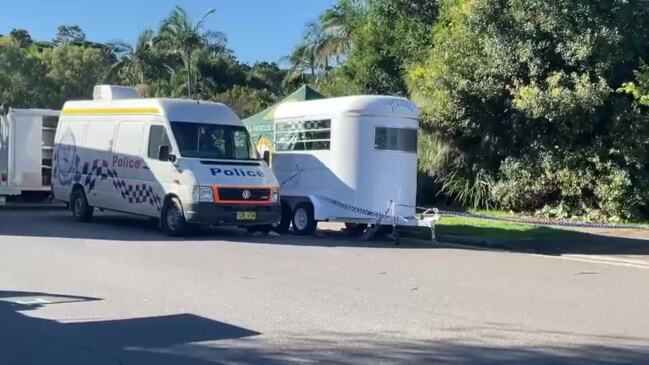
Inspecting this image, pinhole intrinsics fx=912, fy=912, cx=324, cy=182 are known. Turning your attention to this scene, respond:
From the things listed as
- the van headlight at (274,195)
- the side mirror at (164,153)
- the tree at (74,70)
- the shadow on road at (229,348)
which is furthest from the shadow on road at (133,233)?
the tree at (74,70)

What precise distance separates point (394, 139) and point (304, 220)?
104 inches

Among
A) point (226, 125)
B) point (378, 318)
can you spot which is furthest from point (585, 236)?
point (378, 318)

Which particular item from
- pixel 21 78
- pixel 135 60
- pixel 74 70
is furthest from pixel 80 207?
pixel 74 70

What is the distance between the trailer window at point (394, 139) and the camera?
60.2 feet

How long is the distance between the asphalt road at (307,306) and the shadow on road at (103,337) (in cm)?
2

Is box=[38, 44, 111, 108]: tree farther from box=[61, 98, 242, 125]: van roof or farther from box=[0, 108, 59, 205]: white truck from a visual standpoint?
box=[61, 98, 242, 125]: van roof

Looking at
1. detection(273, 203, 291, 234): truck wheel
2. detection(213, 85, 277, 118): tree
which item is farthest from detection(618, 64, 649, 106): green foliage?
detection(213, 85, 277, 118): tree

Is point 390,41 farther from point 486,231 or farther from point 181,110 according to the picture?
point 181,110

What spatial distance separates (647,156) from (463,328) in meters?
13.9

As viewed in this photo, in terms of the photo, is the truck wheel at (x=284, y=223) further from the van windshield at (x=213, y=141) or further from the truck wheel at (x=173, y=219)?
the truck wheel at (x=173, y=219)

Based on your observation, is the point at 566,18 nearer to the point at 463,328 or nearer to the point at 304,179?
the point at 304,179

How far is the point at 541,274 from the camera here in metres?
13.6

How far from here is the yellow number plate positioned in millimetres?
17781

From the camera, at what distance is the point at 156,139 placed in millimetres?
18594
